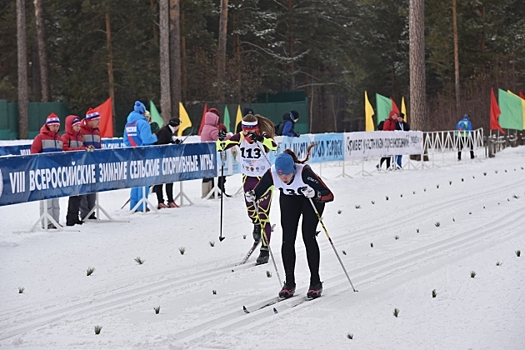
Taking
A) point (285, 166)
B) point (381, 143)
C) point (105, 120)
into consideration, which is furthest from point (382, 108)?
point (285, 166)

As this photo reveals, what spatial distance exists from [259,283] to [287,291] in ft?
2.92

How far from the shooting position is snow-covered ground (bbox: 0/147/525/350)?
7383 mm

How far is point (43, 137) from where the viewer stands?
13.7 m

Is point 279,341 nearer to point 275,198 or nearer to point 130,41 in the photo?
point 275,198

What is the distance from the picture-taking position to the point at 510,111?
3128 cm

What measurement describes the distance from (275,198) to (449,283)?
8835 millimetres

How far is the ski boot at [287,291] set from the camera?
8.80 metres

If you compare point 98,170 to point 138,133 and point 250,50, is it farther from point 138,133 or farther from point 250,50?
point 250,50

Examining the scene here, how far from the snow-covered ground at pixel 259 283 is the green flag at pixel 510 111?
603 inches

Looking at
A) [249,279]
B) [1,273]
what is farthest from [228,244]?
[1,273]

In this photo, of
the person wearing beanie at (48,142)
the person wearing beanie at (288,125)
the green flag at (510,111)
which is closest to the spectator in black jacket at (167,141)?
the person wearing beanie at (48,142)

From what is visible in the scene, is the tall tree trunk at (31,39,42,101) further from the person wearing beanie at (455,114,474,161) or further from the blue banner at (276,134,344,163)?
the blue banner at (276,134,344,163)

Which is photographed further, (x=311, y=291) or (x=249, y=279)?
(x=249, y=279)

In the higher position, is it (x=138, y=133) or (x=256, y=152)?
(x=138, y=133)
